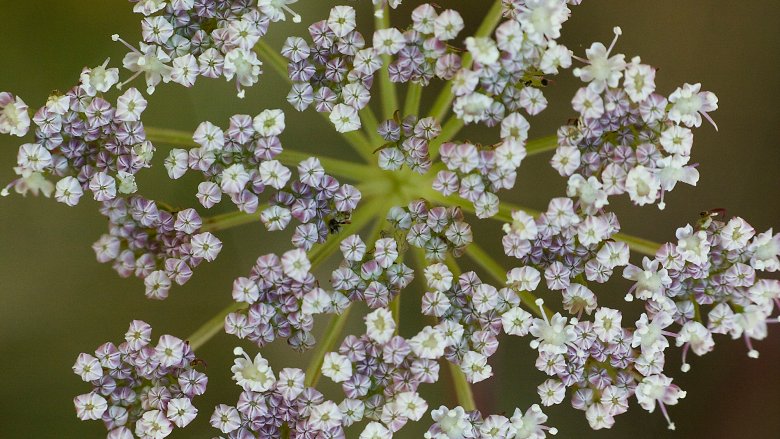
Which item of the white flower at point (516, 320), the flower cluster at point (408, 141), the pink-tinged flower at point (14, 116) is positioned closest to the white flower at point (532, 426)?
the white flower at point (516, 320)

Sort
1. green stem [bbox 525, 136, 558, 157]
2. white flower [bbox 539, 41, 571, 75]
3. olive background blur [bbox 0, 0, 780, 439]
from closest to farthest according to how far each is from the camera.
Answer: white flower [bbox 539, 41, 571, 75] → green stem [bbox 525, 136, 558, 157] → olive background blur [bbox 0, 0, 780, 439]

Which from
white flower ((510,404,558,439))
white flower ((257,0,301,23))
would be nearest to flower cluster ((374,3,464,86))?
white flower ((257,0,301,23))

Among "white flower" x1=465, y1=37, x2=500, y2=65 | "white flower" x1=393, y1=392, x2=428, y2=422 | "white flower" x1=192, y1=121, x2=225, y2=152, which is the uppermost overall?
"white flower" x1=465, y1=37, x2=500, y2=65

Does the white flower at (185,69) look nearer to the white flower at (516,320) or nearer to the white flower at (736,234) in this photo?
the white flower at (516,320)

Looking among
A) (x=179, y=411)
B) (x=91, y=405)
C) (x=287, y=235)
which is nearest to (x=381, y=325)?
(x=179, y=411)

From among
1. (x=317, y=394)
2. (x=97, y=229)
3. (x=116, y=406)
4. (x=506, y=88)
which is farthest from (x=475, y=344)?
(x=97, y=229)

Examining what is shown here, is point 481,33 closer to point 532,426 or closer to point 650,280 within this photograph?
point 650,280

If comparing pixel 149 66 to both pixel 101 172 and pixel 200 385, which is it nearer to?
pixel 101 172

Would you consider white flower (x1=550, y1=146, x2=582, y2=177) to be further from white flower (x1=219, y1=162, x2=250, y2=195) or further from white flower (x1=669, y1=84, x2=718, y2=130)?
white flower (x1=219, y1=162, x2=250, y2=195)
